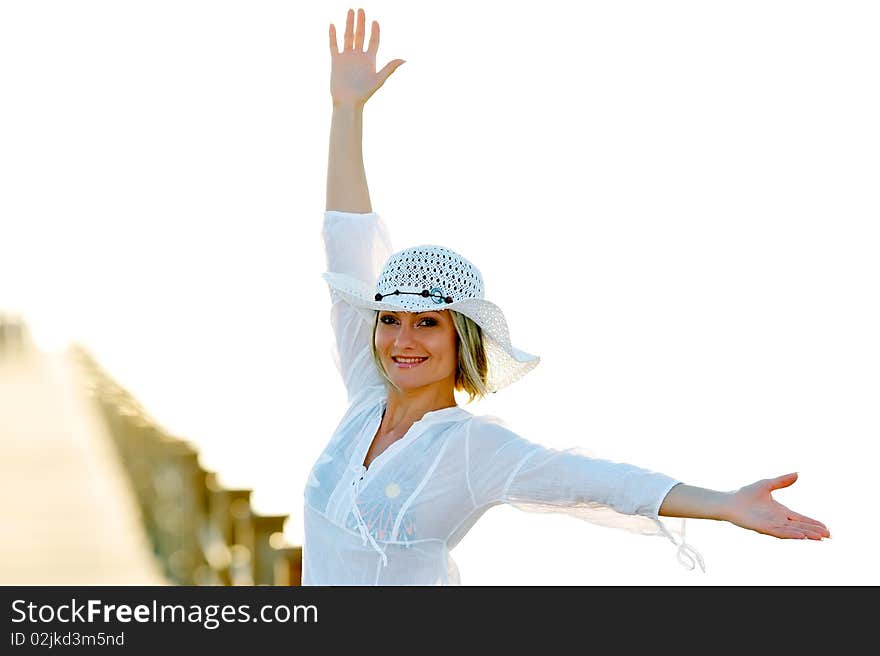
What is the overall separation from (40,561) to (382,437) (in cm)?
460

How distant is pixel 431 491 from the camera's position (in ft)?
10.8

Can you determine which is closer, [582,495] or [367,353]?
[582,495]

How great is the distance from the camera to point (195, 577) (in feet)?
21.0

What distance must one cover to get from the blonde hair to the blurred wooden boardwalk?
13.1 ft

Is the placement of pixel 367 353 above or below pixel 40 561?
above

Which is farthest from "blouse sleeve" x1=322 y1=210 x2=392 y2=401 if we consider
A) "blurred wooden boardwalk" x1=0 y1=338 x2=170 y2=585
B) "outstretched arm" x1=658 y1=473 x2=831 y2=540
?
"blurred wooden boardwalk" x1=0 y1=338 x2=170 y2=585

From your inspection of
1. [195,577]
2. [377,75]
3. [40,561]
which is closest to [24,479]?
[40,561]

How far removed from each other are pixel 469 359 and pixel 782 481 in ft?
2.50

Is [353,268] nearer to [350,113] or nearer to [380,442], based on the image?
[350,113]

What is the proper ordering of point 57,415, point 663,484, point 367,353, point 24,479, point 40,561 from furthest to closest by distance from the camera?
point 57,415, point 24,479, point 40,561, point 367,353, point 663,484

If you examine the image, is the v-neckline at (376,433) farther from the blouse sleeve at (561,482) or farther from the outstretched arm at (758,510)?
the outstretched arm at (758,510)

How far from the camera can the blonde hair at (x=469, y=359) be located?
11.1ft

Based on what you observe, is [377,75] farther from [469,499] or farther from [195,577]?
[195,577]

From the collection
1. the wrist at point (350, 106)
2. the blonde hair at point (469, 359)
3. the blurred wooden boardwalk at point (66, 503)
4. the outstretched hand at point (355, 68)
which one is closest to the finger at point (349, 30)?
the outstretched hand at point (355, 68)
